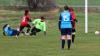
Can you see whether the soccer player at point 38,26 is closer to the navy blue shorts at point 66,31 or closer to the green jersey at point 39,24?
the green jersey at point 39,24

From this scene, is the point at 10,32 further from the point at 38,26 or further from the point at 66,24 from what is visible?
the point at 66,24

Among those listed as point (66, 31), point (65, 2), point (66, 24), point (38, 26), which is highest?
point (66, 24)

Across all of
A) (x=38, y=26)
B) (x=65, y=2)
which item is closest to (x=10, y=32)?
(x=38, y=26)

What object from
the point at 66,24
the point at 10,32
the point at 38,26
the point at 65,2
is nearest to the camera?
the point at 66,24

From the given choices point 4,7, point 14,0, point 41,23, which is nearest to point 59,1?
point 14,0

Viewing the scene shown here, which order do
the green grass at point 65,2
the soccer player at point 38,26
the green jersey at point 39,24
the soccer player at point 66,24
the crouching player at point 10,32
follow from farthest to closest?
the green grass at point 65,2 < the green jersey at point 39,24 < the soccer player at point 38,26 < the crouching player at point 10,32 < the soccer player at point 66,24

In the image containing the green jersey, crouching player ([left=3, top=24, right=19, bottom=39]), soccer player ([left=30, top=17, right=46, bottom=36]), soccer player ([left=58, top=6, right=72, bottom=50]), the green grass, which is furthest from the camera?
the green grass

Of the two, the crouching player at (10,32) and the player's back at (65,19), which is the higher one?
the player's back at (65,19)

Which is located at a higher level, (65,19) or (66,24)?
(65,19)

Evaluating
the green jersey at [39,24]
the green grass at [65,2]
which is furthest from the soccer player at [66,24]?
the green grass at [65,2]

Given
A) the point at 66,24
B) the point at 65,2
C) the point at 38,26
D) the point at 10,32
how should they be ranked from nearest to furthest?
the point at 66,24, the point at 10,32, the point at 38,26, the point at 65,2

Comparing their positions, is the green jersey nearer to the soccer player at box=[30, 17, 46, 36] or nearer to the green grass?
the soccer player at box=[30, 17, 46, 36]

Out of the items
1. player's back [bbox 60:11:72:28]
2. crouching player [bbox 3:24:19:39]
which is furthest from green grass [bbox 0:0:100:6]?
player's back [bbox 60:11:72:28]

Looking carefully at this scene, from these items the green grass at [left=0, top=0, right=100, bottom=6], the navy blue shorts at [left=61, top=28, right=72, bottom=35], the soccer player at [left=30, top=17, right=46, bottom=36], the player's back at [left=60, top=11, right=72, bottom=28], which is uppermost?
the player's back at [left=60, top=11, right=72, bottom=28]
